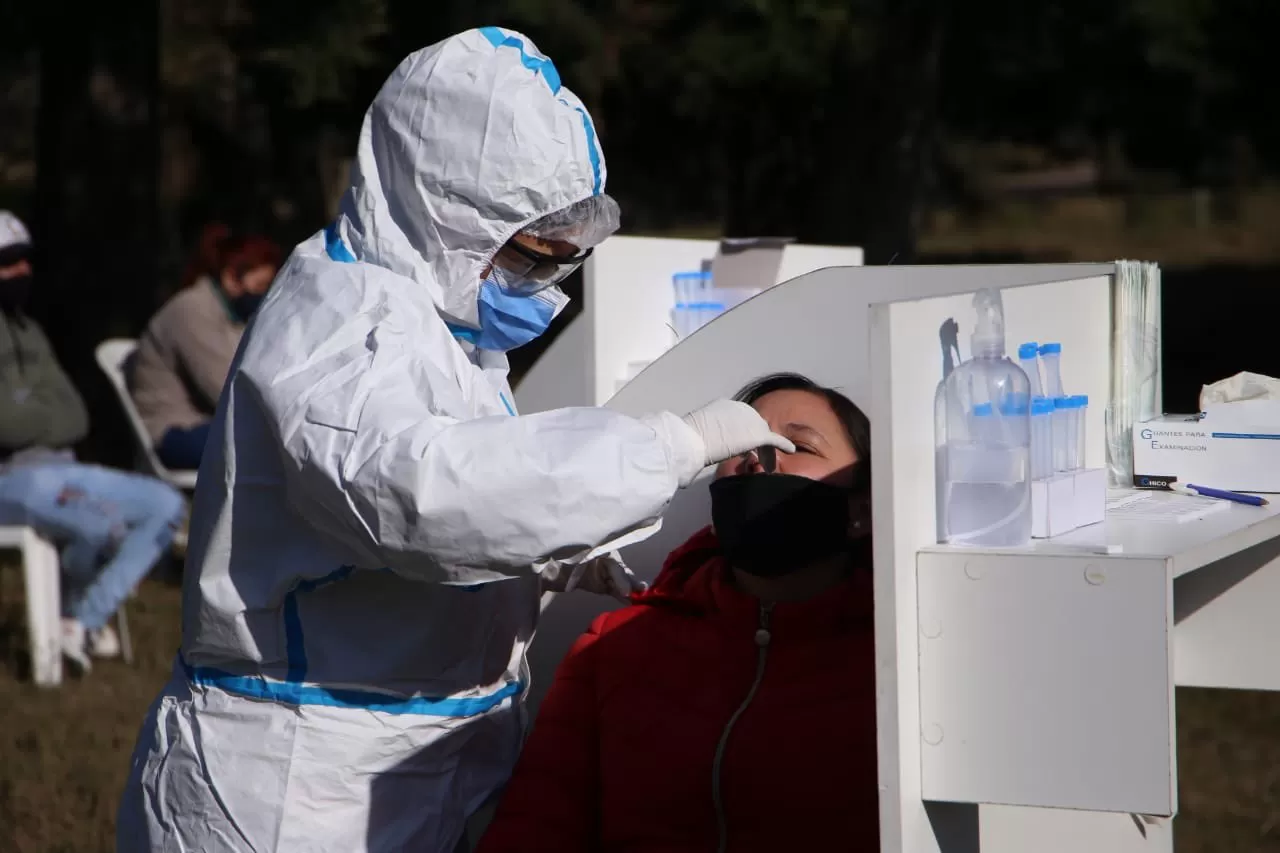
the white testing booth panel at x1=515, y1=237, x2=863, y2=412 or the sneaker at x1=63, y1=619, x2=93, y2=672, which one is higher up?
the white testing booth panel at x1=515, y1=237, x2=863, y2=412

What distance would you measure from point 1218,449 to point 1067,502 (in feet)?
1.99

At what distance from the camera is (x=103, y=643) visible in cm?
614

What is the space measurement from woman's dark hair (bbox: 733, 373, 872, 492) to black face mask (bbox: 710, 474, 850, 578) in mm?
100

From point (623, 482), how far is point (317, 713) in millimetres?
585

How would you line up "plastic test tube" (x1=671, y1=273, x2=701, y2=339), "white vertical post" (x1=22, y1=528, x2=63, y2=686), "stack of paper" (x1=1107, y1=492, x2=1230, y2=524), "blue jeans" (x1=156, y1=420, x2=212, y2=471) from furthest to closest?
"blue jeans" (x1=156, y1=420, x2=212, y2=471) → "white vertical post" (x1=22, y1=528, x2=63, y2=686) → "plastic test tube" (x1=671, y1=273, x2=701, y2=339) → "stack of paper" (x1=1107, y1=492, x2=1230, y2=524)

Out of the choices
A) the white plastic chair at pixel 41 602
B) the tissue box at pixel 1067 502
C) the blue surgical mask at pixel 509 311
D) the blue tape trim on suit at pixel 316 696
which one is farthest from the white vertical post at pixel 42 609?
the tissue box at pixel 1067 502

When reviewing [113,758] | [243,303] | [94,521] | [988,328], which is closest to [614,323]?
[988,328]

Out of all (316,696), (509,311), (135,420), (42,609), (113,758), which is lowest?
(113,758)

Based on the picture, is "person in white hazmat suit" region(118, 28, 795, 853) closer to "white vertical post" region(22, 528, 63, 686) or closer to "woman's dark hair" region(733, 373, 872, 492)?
"woman's dark hair" region(733, 373, 872, 492)

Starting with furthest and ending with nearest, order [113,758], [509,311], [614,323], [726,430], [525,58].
Result: 1. [113,758]
2. [614,323]
3. [509,311]
4. [525,58]
5. [726,430]

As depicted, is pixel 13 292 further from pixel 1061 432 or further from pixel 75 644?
pixel 1061 432

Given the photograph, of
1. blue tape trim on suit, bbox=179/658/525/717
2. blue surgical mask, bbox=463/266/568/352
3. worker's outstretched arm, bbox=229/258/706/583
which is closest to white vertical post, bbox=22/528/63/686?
blue tape trim on suit, bbox=179/658/525/717

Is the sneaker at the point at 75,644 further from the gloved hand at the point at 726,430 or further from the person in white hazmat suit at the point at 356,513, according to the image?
the gloved hand at the point at 726,430

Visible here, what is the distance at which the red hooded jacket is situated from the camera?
2.44 metres
